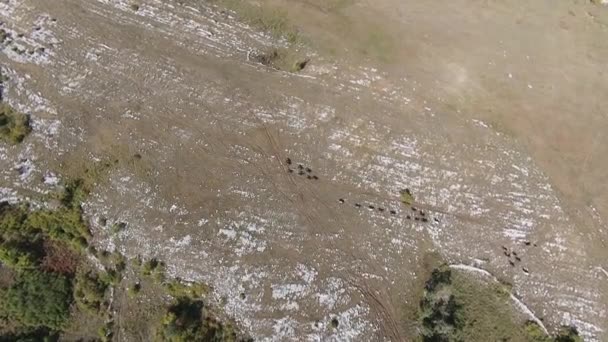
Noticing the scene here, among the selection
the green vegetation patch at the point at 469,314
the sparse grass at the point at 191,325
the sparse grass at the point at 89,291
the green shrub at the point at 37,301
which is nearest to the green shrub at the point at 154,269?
the sparse grass at the point at 191,325

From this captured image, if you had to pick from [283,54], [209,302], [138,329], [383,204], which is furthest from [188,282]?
[283,54]

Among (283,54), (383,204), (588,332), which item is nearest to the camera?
(588,332)

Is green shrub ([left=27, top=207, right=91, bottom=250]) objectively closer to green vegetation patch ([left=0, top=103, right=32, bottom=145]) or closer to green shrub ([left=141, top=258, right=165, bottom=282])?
green shrub ([left=141, top=258, right=165, bottom=282])

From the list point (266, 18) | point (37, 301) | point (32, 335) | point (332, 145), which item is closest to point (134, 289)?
point (37, 301)

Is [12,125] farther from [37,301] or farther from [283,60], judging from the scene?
[283,60]

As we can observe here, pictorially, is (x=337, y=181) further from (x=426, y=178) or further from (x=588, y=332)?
(x=588, y=332)

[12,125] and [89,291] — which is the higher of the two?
[12,125]
